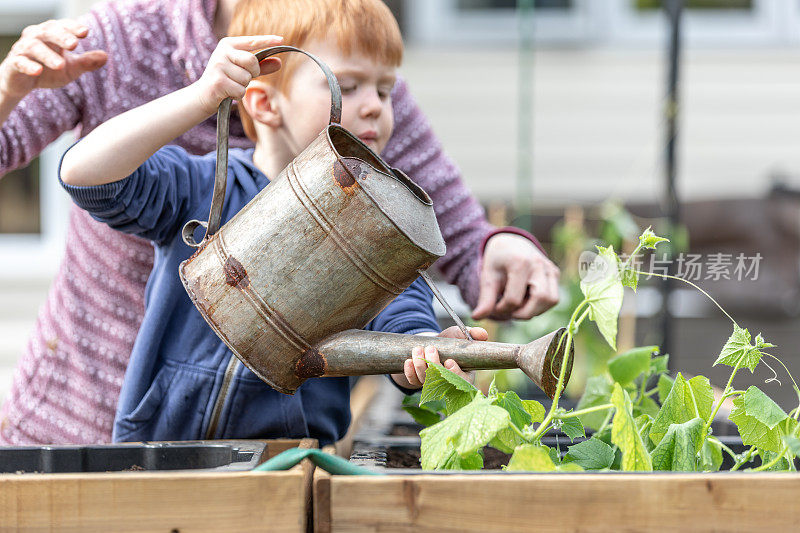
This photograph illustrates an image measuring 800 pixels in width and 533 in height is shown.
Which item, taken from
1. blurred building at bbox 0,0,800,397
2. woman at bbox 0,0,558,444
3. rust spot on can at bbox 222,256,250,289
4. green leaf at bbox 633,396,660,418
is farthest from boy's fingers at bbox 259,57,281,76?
blurred building at bbox 0,0,800,397

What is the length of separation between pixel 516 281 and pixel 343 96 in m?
0.38

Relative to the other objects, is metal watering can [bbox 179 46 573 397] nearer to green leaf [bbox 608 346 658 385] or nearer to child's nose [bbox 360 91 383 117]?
child's nose [bbox 360 91 383 117]

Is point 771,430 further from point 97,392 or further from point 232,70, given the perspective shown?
point 97,392

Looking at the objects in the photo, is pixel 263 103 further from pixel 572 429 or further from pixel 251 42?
pixel 572 429

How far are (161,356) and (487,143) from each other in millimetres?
3430

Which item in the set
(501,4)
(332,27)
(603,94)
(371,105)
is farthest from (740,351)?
(501,4)

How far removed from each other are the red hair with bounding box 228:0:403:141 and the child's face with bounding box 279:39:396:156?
0.01m

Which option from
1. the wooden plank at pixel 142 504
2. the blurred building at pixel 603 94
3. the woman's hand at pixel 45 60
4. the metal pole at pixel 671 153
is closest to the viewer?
the wooden plank at pixel 142 504

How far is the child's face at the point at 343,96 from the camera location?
1.11 metres

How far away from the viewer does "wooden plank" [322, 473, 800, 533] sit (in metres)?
0.79

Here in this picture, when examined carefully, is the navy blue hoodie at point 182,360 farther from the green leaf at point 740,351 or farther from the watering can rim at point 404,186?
the green leaf at point 740,351

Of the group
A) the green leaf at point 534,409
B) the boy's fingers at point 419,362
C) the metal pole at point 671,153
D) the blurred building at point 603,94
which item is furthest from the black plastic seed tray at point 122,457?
the blurred building at point 603,94

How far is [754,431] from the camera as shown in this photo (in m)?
0.95

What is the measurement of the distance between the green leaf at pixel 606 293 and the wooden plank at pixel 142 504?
1.27 ft
